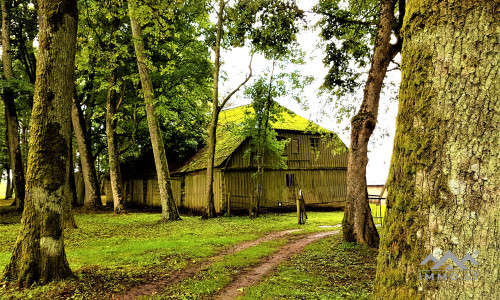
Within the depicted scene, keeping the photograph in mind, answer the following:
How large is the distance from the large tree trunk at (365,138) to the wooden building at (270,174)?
10634mm

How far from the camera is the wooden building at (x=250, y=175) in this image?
2098 cm

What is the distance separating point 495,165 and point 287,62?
1635 cm

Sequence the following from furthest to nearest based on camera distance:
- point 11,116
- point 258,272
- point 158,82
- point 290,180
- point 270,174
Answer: point 290,180 < point 270,174 < point 158,82 < point 11,116 < point 258,272

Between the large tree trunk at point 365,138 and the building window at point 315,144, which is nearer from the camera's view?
the large tree trunk at point 365,138

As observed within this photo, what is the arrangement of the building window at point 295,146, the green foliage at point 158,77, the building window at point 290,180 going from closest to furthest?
the green foliage at point 158,77, the building window at point 290,180, the building window at point 295,146

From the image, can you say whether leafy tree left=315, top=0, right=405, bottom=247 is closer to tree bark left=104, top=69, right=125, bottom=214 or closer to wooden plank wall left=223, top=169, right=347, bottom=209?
wooden plank wall left=223, top=169, right=347, bottom=209

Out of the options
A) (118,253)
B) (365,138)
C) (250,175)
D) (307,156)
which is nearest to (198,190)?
(250,175)

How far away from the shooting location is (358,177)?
843cm

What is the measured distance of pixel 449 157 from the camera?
1.86m

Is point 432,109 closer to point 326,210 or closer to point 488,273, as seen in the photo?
point 488,273

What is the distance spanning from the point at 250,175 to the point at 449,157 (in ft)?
66.6

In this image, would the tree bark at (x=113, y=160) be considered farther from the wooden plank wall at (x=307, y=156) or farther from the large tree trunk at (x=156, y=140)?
the wooden plank wall at (x=307, y=156)

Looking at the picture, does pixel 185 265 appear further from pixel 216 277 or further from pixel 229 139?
pixel 229 139

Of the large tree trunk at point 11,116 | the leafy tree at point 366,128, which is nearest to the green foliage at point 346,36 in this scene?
the leafy tree at point 366,128
